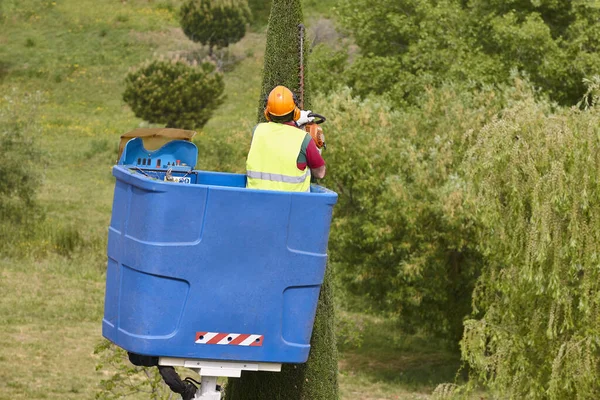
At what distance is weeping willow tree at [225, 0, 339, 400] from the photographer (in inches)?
337

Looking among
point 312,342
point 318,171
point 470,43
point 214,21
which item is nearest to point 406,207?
Answer: point 312,342

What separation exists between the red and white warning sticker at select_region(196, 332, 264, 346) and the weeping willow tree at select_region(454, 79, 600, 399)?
4543 mm

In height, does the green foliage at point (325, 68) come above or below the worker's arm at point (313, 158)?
below

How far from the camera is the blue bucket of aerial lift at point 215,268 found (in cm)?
575

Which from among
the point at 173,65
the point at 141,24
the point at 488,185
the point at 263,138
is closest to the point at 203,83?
the point at 173,65

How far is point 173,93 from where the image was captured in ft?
135

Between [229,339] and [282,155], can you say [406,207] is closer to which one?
[282,155]

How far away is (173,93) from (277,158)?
1389 inches

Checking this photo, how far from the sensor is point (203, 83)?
41.6 m

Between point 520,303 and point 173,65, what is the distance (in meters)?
32.4

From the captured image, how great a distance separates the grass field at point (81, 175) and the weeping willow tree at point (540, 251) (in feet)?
19.9

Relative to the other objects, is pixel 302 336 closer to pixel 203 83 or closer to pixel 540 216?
pixel 540 216

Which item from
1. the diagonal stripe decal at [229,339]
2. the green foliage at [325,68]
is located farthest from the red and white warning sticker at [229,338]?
the green foliage at [325,68]

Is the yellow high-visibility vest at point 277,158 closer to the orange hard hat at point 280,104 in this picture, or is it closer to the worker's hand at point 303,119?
the orange hard hat at point 280,104
